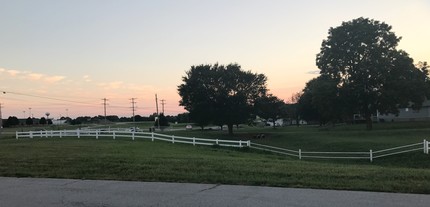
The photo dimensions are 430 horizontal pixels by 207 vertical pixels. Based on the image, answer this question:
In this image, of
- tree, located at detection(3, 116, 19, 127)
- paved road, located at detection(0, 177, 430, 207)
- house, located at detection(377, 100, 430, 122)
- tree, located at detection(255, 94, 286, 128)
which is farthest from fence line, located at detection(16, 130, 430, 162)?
tree, located at detection(3, 116, 19, 127)

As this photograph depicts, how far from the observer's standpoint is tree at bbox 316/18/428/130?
2184 inches

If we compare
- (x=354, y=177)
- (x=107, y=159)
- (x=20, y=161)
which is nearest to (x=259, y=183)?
(x=354, y=177)

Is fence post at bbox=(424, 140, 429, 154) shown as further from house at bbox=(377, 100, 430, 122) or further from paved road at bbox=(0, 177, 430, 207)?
house at bbox=(377, 100, 430, 122)

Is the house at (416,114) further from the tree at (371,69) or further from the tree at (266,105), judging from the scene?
the tree at (266,105)

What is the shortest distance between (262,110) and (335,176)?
5623 cm

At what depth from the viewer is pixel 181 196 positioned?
8977 millimetres

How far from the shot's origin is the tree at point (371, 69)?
55.5m

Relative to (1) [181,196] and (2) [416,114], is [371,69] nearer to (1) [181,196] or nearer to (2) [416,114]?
(2) [416,114]

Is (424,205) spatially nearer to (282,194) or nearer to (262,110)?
(282,194)

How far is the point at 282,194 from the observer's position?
8.88m

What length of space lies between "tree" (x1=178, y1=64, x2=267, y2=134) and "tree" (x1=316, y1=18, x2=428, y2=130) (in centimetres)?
1242

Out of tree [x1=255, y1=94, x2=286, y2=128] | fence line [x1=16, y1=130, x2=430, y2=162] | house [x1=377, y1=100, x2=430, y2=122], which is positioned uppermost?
tree [x1=255, y1=94, x2=286, y2=128]

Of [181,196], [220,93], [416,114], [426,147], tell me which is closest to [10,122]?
[220,93]

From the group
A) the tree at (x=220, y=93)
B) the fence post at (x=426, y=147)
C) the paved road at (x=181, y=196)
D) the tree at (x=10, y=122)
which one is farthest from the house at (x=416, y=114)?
the tree at (x=10, y=122)
